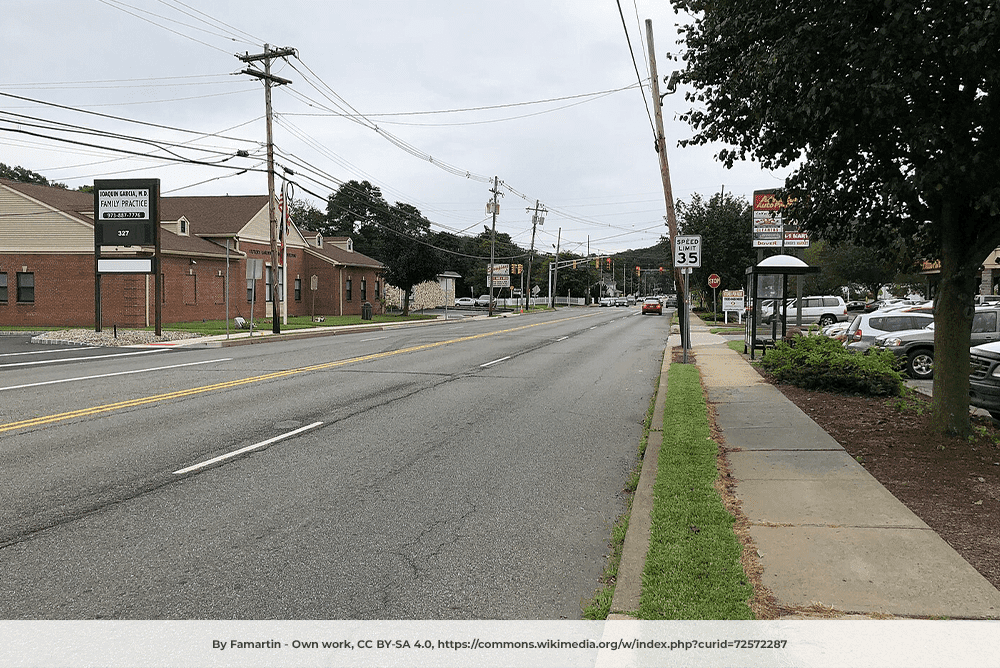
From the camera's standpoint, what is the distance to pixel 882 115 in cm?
683

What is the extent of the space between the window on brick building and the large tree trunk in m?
37.7

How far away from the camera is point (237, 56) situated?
1276 inches

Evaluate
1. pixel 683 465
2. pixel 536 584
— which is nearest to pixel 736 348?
pixel 683 465

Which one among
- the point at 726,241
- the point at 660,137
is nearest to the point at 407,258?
the point at 726,241

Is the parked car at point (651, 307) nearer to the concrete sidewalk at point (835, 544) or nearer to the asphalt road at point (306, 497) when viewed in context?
the asphalt road at point (306, 497)

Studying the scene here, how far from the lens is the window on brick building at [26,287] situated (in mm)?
35438

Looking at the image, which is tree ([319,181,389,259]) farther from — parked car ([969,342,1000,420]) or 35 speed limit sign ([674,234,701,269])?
parked car ([969,342,1000,420])

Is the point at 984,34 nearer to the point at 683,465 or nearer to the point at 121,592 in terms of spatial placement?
the point at 683,465

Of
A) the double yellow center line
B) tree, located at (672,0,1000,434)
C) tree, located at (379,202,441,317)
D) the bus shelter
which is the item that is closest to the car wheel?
the bus shelter

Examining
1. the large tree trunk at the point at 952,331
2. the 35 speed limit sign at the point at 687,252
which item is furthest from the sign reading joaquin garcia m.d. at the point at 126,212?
the large tree trunk at the point at 952,331

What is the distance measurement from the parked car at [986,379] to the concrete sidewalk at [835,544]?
8.65 ft

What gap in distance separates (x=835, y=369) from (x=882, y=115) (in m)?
6.63

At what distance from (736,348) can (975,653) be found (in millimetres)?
20183

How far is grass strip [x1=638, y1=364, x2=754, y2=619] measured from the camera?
409 centimetres
